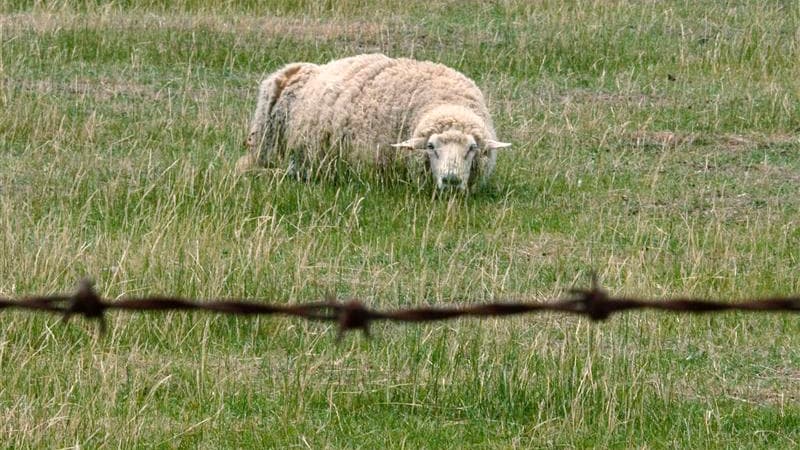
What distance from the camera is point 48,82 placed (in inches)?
546

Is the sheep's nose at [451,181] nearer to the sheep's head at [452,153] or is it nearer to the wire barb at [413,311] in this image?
the sheep's head at [452,153]

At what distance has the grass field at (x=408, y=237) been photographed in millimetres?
6316

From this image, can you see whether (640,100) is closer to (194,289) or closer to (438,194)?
(438,194)

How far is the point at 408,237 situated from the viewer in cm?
937

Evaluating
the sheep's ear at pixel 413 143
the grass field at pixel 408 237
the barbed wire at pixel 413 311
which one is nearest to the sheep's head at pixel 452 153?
the sheep's ear at pixel 413 143

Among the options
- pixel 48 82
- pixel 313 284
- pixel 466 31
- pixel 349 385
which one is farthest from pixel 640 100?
pixel 349 385

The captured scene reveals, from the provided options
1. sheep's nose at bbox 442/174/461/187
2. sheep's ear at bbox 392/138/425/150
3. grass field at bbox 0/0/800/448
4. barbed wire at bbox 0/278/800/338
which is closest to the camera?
barbed wire at bbox 0/278/800/338

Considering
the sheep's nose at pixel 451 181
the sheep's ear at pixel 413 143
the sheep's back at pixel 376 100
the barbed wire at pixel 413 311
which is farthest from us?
the sheep's back at pixel 376 100

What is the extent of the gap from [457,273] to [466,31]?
8700mm

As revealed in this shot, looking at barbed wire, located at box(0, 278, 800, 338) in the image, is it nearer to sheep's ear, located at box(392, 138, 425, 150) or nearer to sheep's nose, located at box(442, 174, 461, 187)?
sheep's nose, located at box(442, 174, 461, 187)

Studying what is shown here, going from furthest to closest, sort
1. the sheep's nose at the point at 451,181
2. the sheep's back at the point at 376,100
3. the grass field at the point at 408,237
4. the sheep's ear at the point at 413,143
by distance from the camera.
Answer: the sheep's back at the point at 376,100, the sheep's ear at the point at 413,143, the sheep's nose at the point at 451,181, the grass field at the point at 408,237

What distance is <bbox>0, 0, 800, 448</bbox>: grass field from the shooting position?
20.7 feet

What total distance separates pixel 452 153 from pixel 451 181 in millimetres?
257

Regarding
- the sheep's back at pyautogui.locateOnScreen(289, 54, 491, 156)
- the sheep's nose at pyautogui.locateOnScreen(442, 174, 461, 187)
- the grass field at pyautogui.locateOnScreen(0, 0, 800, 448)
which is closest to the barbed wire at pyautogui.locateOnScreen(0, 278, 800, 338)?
the grass field at pyautogui.locateOnScreen(0, 0, 800, 448)
